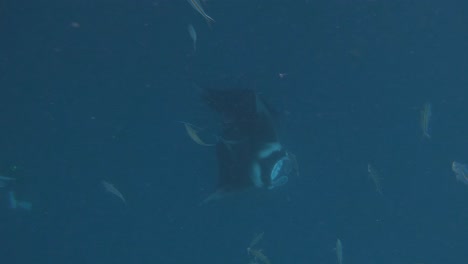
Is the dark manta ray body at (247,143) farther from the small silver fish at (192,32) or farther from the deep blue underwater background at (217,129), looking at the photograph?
the small silver fish at (192,32)

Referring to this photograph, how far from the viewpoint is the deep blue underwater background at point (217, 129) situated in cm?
495

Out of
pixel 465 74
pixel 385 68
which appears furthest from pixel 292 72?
pixel 465 74

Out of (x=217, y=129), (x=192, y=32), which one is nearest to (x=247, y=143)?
(x=217, y=129)

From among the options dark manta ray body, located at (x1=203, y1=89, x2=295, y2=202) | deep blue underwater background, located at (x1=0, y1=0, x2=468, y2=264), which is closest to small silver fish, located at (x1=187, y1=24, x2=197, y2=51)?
deep blue underwater background, located at (x1=0, y1=0, x2=468, y2=264)

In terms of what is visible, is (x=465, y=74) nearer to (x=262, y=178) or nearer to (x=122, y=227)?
(x=262, y=178)

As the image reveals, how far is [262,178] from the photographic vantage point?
195 inches

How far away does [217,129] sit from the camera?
17.6ft

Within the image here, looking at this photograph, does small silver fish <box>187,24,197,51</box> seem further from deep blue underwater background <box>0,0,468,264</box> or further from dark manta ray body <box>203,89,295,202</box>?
dark manta ray body <box>203,89,295,202</box>

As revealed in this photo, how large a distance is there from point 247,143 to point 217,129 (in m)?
0.48

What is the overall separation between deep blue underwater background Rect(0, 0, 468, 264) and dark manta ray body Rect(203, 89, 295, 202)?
7.3 inches

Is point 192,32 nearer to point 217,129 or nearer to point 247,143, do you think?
point 217,129

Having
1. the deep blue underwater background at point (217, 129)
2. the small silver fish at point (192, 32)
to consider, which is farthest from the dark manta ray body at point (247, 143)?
the small silver fish at point (192, 32)

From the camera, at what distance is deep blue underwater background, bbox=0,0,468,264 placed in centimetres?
495

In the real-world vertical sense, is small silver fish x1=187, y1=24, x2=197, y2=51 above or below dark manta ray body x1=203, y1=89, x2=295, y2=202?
above
